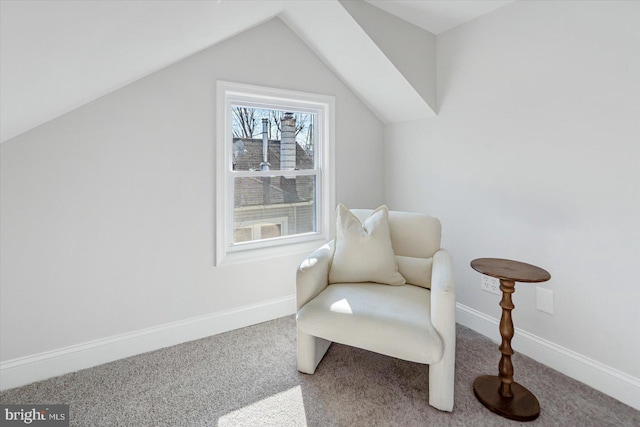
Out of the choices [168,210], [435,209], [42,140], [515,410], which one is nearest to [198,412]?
[168,210]

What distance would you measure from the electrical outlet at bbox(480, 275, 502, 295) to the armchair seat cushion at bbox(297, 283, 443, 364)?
0.66 metres

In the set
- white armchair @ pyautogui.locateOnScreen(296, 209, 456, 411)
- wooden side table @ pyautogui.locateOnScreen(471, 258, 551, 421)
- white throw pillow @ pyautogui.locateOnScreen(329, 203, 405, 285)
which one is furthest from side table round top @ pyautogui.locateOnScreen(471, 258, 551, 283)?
white throw pillow @ pyautogui.locateOnScreen(329, 203, 405, 285)

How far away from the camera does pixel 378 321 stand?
1607mm

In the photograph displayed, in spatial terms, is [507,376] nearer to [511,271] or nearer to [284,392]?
[511,271]

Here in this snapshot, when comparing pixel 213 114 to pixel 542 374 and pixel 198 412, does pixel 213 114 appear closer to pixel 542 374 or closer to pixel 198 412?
pixel 198 412

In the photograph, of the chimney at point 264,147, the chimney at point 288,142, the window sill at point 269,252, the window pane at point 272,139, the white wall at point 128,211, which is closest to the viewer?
the white wall at point 128,211

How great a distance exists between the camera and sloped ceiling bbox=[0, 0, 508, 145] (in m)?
0.92

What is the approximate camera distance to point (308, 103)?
277 cm

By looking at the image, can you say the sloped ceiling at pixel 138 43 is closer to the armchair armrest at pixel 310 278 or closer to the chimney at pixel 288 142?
the chimney at pixel 288 142

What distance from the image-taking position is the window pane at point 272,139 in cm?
256

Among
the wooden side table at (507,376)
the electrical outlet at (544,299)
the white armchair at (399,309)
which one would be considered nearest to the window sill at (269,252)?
the white armchair at (399,309)

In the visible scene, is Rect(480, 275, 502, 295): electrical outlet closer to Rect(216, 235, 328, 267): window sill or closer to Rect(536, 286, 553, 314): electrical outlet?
Rect(536, 286, 553, 314): electrical outlet

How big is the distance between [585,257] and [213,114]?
255cm

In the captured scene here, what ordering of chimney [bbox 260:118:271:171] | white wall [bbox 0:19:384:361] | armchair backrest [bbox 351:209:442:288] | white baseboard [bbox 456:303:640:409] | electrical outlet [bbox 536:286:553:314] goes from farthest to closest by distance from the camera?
chimney [bbox 260:118:271:171], armchair backrest [bbox 351:209:442:288], electrical outlet [bbox 536:286:553:314], white wall [bbox 0:19:384:361], white baseboard [bbox 456:303:640:409]
